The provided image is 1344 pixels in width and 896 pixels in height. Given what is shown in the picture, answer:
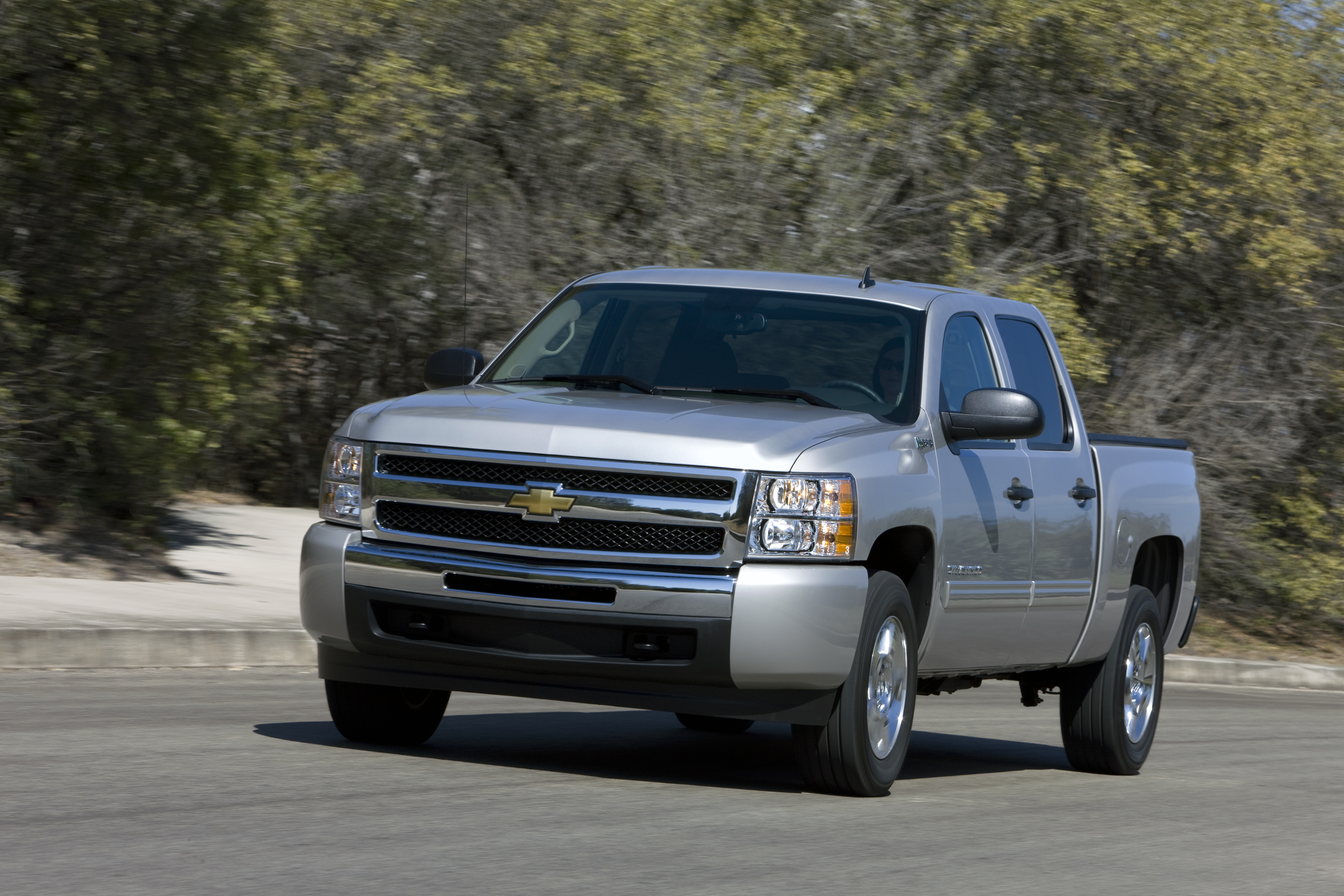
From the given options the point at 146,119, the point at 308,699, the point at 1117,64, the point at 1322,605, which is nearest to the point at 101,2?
the point at 146,119

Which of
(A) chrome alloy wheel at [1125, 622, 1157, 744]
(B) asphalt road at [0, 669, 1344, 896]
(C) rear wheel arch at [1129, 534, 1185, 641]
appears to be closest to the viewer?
(B) asphalt road at [0, 669, 1344, 896]

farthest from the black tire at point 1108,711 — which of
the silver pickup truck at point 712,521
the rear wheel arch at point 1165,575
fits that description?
the silver pickup truck at point 712,521

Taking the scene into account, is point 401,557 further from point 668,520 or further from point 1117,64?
point 1117,64

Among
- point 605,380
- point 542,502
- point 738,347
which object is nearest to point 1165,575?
point 738,347

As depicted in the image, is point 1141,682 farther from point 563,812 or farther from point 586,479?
point 563,812

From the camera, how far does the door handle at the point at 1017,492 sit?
8.55 metres

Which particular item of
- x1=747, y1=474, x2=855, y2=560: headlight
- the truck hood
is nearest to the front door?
the truck hood

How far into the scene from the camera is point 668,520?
23.2 feet

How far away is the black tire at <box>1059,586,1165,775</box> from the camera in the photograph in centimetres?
981

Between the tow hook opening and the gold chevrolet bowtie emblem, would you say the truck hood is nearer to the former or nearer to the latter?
the gold chevrolet bowtie emblem

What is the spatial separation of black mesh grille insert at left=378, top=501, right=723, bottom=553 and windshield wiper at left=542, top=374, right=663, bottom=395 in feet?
3.23

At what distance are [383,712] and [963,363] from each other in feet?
9.42

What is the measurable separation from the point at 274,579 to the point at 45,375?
2368mm

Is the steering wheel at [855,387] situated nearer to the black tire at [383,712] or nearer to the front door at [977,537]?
the front door at [977,537]
